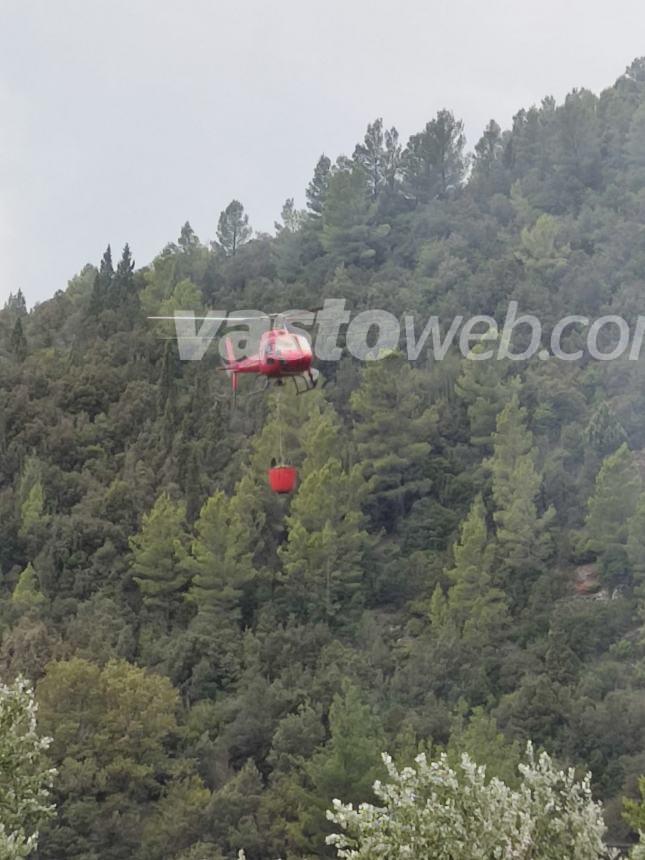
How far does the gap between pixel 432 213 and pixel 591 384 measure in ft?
79.3

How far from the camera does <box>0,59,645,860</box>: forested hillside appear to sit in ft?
122

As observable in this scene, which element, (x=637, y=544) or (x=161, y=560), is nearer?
(x=637, y=544)

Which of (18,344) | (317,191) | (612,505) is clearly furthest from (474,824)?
(317,191)

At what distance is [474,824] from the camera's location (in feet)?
45.9

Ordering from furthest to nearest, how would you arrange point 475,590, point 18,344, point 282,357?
1. point 18,344
2. point 475,590
3. point 282,357

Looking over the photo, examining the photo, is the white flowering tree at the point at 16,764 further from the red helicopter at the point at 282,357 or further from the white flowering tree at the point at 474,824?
the red helicopter at the point at 282,357

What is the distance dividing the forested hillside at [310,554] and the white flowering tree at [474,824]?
19933 millimetres

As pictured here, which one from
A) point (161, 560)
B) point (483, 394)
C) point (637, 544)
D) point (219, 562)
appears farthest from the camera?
point (483, 394)

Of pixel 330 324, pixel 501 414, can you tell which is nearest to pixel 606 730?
pixel 501 414

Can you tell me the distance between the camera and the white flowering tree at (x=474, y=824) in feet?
45.5

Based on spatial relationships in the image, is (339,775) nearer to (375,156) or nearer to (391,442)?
(391,442)

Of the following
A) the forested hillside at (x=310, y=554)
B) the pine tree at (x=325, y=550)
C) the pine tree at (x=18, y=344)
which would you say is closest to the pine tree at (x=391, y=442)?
the forested hillside at (x=310, y=554)

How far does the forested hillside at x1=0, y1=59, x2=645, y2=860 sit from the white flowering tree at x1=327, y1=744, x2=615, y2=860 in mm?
19933

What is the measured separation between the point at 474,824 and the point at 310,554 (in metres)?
35.5
